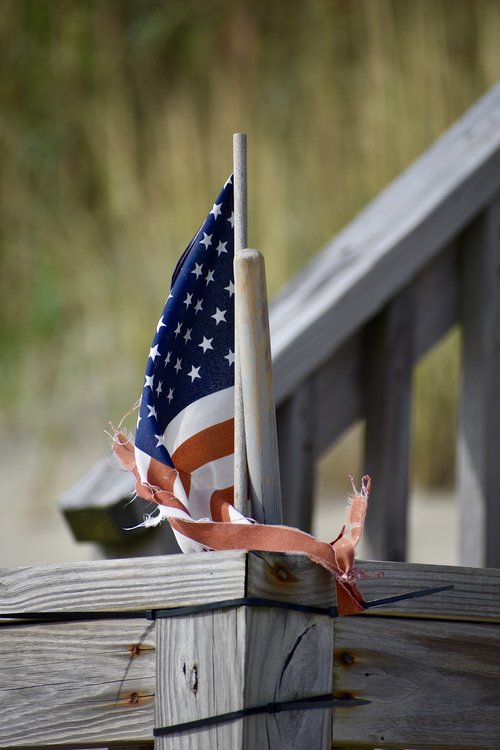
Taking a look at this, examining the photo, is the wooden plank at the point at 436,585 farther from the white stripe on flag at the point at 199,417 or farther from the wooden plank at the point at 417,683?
the white stripe on flag at the point at 199,417

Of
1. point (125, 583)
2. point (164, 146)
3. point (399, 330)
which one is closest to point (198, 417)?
point (125, 583)

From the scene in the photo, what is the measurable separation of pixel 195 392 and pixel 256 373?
142mm

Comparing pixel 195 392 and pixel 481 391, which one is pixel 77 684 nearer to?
pixel 195 392

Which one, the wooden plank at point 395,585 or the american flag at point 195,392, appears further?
the american flag at point 195,392

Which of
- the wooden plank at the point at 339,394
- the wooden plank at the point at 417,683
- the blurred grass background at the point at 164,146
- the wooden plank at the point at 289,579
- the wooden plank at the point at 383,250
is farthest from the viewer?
the blurred grass background at the point at 164,146

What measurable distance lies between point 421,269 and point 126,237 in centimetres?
373

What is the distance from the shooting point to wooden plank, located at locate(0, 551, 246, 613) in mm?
1111

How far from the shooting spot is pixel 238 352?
1.20 meters

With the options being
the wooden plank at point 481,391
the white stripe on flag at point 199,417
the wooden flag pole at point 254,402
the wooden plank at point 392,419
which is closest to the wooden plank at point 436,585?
the wooden flag pole at point 254,402

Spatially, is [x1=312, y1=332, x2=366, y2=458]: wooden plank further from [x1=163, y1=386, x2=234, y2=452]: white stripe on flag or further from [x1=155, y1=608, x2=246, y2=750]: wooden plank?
[x1=155, y1=608, x2=246, y2=750]: wooden plank

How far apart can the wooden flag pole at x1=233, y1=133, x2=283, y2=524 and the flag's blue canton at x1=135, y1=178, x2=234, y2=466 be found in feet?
0.34

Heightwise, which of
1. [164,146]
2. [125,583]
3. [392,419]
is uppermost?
[164,146]

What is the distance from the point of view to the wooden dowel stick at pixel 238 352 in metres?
1.18

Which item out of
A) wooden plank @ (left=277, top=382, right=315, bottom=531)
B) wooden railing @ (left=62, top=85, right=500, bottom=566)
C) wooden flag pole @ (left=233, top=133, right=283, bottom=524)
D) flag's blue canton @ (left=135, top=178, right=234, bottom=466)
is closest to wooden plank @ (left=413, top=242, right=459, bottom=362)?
wooden railing @ (left=62, top=85, right=500, bottom=566)
